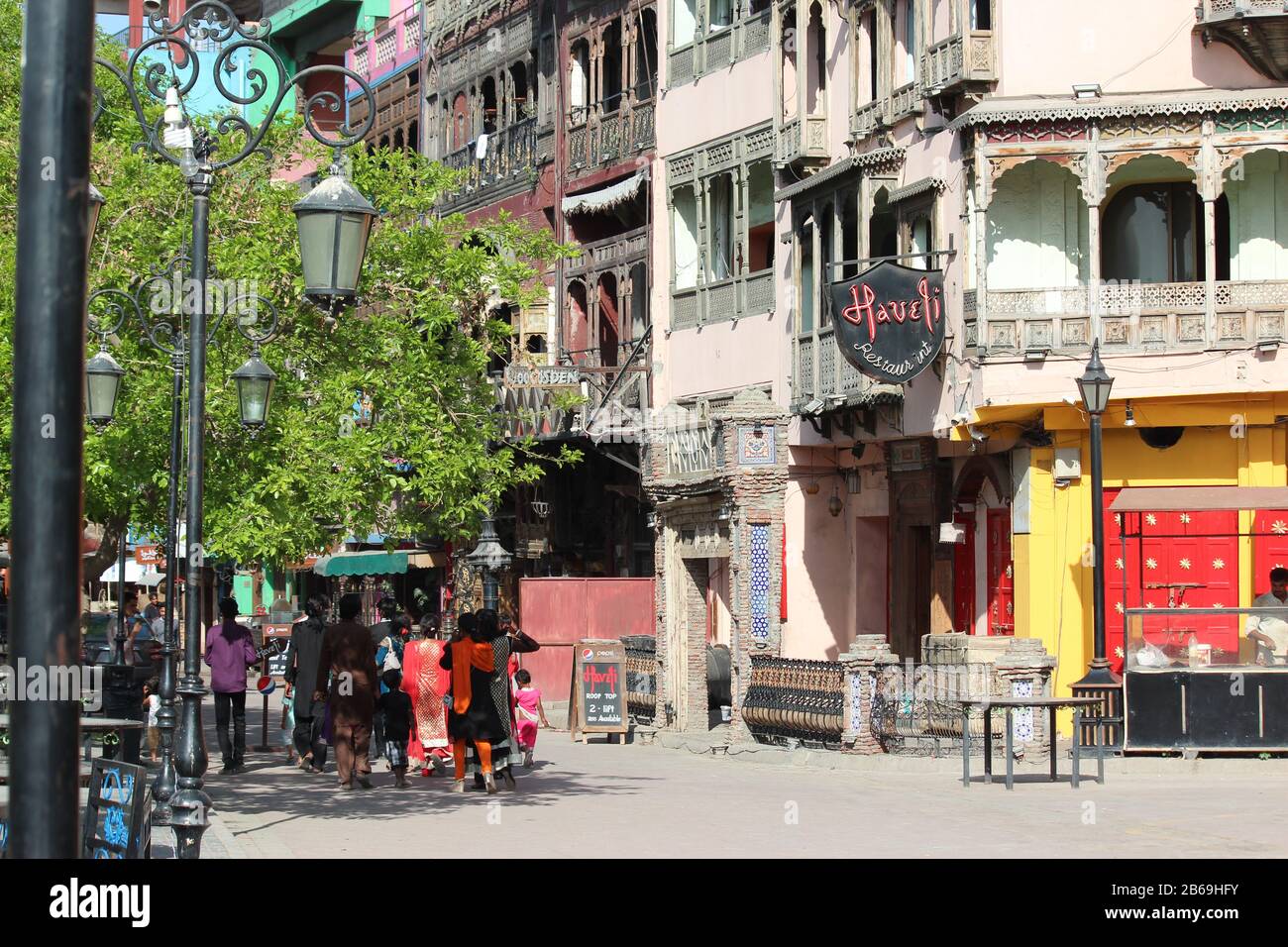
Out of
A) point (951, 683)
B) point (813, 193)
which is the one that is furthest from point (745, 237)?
point (951, 683)

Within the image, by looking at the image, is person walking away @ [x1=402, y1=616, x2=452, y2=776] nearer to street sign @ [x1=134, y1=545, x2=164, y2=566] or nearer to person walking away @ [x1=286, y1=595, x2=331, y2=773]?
person walking away @ [x1=286, y1=595, x2=331, y2=773]

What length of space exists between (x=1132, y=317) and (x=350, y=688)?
11114mm

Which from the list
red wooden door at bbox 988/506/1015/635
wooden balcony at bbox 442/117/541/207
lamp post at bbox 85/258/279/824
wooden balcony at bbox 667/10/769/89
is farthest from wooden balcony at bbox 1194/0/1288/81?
wooden balcony at bbox 442/117/541/207

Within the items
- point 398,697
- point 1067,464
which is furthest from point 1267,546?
point 398,697

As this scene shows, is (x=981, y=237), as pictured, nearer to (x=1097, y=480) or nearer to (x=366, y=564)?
(x=1097, y=480)

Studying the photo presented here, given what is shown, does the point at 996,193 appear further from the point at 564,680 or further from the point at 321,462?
the point at 564,680

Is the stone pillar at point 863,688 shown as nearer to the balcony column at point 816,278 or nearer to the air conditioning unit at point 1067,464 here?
the air conditioning unit at point 1067,464

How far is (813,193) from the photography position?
100ft

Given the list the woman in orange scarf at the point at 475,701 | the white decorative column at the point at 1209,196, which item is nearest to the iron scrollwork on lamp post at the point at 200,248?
the woman in orange scarf at the point at 475,701

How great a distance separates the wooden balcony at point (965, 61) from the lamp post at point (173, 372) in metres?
8.77

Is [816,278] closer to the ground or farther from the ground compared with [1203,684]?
farther from the ground

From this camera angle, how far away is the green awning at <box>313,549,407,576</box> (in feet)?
163

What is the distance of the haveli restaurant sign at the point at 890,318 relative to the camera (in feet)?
86.7

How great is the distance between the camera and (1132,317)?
25.7 m
